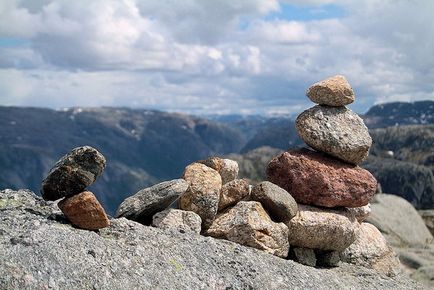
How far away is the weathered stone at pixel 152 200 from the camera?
23.5m

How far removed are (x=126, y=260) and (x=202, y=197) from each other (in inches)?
254

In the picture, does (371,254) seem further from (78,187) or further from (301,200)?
(78,187)

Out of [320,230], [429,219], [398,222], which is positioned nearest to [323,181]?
[320,230]

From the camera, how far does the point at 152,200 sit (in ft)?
78.1

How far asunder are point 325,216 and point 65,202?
11.6 meters

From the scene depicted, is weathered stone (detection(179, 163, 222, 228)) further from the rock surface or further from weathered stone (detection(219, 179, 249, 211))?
the rock surface

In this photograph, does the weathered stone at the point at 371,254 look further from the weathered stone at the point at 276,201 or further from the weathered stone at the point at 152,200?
the weathered stone at the point at 152,200

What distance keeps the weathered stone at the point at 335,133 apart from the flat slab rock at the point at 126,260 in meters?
5.63

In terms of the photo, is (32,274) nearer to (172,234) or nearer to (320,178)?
(172,234)

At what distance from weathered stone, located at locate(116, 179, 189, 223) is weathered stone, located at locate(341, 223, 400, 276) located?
30.3 feet

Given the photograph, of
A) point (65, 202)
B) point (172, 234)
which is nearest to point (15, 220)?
point (65, 202)

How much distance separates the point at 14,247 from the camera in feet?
57.4

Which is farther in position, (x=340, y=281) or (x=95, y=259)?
(x=340, y=281)

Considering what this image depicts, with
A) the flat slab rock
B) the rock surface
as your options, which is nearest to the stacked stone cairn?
the flat slab rock
